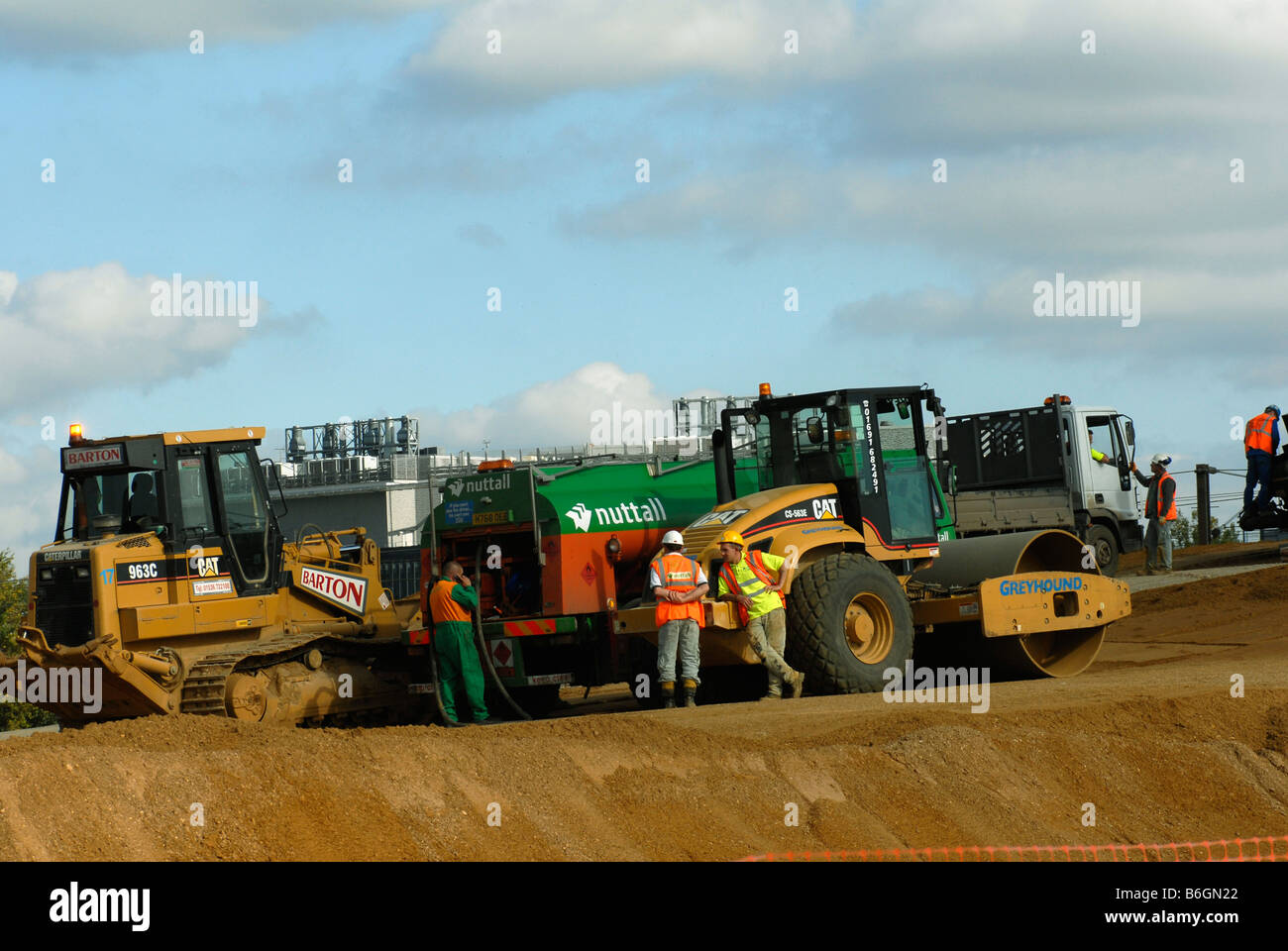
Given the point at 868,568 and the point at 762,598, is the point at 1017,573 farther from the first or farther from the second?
the point at 762,598

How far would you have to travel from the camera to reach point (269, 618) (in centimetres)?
1589

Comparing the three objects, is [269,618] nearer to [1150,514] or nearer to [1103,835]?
[1103,835]

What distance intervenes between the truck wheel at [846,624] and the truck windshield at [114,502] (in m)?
6.65

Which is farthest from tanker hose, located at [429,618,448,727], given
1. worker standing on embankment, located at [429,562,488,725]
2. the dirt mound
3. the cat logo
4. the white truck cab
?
the white truck cab

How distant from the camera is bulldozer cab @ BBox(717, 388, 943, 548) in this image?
1540 cm

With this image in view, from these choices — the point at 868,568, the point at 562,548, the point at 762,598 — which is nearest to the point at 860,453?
the point at 868,568

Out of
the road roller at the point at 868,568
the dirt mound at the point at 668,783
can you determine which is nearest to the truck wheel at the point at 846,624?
the road roller at the point at 868,568

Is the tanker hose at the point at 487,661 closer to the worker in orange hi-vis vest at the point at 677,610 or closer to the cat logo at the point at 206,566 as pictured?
the worker in orange hi-vis vest at the point at 677,610

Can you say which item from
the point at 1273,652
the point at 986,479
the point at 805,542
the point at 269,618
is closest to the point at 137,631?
the point at 269,618

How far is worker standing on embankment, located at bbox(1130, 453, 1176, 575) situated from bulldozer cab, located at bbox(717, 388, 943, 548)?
33.0 ft

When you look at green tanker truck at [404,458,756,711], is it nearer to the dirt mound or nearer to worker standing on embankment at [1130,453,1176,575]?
the dirt mound

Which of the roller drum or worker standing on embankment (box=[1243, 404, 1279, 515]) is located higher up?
worker standing on embankment (box=[1243, 404, 1279, 515])

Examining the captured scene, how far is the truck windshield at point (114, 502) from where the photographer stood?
1525 cm

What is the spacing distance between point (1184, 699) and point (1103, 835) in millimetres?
3119
